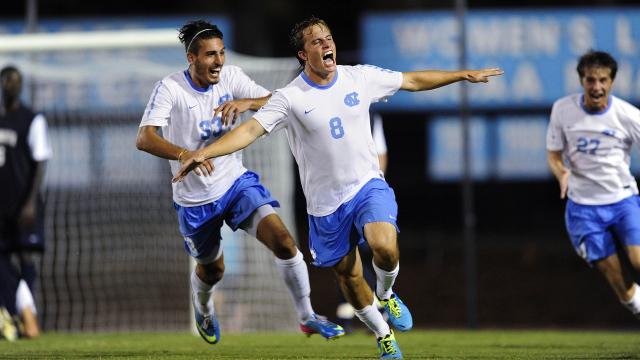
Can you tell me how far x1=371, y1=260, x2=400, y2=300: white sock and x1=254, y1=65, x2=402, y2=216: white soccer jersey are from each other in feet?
1.67

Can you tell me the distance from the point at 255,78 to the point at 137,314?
3707 millimetres

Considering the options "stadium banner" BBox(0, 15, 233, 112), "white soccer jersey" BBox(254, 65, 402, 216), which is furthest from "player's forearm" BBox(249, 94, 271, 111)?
"stadium banner" BBox(0, 15, 233, 112)

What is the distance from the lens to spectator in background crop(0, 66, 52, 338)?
1131cm

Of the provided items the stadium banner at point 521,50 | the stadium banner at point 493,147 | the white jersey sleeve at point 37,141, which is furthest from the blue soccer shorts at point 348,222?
the stadium banner at point 493,147

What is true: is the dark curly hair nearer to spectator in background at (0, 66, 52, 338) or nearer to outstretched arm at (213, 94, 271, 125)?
outstretched arm at (213, 94, 271, 125)

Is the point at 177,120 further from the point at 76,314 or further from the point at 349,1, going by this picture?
the point at 349,1

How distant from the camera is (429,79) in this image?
8.23m

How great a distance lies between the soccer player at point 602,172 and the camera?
9.52 metres

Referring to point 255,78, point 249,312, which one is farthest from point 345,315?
point 255,78

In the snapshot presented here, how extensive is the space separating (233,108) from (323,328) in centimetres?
155

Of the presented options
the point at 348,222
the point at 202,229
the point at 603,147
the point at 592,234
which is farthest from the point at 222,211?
the point at 603,147

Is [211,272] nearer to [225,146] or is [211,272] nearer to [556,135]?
[225,146]

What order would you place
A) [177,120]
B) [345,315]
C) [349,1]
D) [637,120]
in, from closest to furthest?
[177,120] < [637,120] < [345,315] < [349,1]

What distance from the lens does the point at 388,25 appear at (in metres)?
14.6
